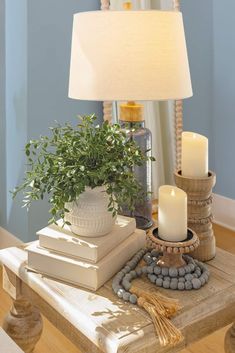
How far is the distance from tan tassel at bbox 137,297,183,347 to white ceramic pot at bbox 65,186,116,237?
0.81 feet

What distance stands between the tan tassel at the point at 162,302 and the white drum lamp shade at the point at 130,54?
0.50 metres

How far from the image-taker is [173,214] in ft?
3.90

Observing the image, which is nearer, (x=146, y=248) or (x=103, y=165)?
(x=103, y=165)

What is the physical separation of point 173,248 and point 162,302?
143mm

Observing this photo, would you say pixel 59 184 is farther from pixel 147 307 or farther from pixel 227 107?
pixel 227 107

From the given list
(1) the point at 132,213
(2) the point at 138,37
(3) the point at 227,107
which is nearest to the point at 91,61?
(2) the point at 138,37

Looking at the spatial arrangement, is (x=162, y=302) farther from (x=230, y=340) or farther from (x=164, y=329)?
(x=230, y=340)

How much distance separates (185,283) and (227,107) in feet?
6.60

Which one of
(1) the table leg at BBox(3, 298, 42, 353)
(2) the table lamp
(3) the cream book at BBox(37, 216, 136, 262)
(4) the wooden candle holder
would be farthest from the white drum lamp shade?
(1) the table leg at BBox(3, 298, 42, 353)

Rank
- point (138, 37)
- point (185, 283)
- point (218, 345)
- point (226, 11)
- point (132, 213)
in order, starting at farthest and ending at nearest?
point (226, 11), point (218, 345), point (132, 213), point (138, 37), point (185, 283)

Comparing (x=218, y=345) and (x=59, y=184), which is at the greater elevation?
(x=59, y=184)

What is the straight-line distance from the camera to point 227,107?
9.82ft

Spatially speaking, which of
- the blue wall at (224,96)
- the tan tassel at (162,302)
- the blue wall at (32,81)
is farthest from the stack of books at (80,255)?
the blue wall at (224,96)

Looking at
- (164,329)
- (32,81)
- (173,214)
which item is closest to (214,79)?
(32,81)
